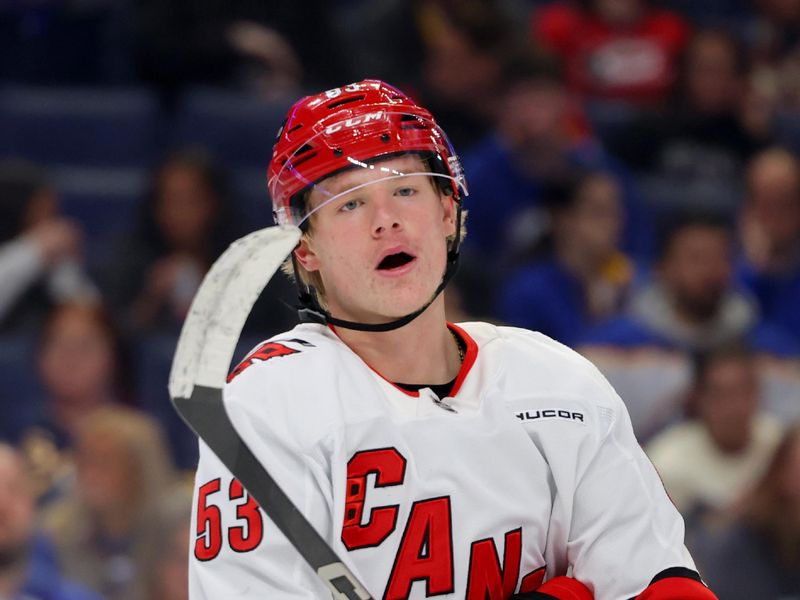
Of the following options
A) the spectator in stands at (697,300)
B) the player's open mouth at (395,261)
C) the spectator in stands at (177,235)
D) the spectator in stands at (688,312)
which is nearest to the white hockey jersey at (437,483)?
the player's open mouth at (395,261)

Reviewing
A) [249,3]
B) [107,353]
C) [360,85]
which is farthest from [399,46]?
[360,85]

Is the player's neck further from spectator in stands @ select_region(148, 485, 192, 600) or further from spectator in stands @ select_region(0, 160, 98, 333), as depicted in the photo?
spectator in stands @ select_region(0, 160, 98, 333)

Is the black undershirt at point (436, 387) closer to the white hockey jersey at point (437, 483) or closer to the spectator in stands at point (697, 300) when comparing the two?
the white hockey jersey at point (437, 483)

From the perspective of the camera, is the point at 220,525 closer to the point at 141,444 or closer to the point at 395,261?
the point at 395,261

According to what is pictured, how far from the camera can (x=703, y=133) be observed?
19.2 ft

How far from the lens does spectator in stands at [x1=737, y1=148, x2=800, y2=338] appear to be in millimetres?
5203

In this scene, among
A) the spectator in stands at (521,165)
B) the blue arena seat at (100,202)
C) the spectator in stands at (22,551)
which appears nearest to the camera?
the spectator in stands at (22,551)

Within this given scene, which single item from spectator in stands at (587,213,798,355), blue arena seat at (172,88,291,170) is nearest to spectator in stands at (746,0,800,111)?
spectator in stands at (587,213,798,355)

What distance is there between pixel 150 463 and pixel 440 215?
2.29 m

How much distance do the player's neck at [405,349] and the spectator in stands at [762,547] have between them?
2026 mm

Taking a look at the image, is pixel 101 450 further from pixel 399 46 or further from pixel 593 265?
pixel 399 46

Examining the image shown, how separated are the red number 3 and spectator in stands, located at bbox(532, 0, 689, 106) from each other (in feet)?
14.4

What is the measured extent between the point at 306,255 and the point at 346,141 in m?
0.20

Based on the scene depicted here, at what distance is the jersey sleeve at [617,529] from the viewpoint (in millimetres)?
2119
